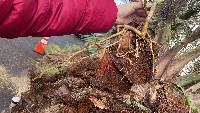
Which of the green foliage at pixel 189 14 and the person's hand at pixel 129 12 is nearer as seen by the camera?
the person's hand at pixel 129 12

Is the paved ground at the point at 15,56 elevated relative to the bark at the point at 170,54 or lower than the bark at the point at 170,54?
lower

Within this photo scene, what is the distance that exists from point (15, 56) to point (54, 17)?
275 centimetres

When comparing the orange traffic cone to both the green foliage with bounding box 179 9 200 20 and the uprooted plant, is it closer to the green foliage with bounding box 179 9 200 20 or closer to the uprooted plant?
the green foliage with bounding box 179 9 200 20

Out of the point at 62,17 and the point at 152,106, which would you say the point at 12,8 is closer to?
the point at 62,17

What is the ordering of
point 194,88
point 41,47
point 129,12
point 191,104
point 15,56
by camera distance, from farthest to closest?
point 41,47, point 15,56, point 194,88, point 191,104, point 129,12

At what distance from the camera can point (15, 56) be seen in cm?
390

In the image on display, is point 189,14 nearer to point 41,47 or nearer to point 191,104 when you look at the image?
point 191,104

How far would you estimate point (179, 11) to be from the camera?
84.1 inches

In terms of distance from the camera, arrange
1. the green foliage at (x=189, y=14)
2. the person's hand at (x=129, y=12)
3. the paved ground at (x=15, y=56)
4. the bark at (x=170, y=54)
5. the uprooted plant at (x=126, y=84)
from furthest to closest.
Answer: the paved ground at (x=15, y=56), the green foliage at (x=189, y=14), the bark at (x=170, y=54), the uprooted plant at (x=126, y=84), the person's hand at (x=129, y=12)

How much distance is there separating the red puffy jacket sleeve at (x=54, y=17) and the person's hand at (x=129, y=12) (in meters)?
0.06

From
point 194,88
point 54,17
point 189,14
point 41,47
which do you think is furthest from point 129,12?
point 41,47

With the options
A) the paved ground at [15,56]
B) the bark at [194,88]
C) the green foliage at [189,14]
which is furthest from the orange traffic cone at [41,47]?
the bark at [194,88]

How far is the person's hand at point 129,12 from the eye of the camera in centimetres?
144

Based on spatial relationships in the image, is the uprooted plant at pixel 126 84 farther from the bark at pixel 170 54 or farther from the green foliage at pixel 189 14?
the green foliage at pixel 189 14
